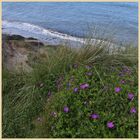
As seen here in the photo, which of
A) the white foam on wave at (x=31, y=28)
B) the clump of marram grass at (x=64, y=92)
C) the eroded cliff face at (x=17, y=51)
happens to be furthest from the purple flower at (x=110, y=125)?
the white foam on wave at (x=31, y=28)

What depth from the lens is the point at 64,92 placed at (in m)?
3.60

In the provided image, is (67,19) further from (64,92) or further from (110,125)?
(110,125)

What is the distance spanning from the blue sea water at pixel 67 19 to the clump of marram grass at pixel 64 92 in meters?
2.16

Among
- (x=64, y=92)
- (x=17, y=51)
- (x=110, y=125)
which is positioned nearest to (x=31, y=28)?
(x=17, y=51)

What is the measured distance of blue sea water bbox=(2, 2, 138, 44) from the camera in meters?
7.11

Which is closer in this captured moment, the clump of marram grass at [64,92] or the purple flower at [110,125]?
the purple flower at [110,125]

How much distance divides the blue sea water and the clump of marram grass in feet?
7.09

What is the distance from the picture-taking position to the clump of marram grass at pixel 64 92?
3264mm

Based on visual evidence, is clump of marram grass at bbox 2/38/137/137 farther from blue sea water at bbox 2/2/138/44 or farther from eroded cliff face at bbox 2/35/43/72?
blue sea water at bbox 2/2/138/44

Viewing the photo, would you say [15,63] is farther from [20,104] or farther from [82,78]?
[82,78]

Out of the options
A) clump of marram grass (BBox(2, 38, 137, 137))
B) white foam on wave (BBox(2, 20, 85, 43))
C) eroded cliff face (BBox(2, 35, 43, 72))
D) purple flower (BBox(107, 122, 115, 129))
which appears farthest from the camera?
white foam on wave (BBox(2, 20, 85, 43))

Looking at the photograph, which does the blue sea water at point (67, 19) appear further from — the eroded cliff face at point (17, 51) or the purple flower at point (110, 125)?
the purple flower at point (110, 125)

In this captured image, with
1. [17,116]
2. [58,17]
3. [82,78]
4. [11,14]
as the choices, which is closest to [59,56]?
[82,78]

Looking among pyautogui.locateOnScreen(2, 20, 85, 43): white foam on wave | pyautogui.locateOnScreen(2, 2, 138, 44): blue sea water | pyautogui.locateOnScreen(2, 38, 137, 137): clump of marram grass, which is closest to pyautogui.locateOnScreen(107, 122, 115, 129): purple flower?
pyautogui.locateOnScreen(2, 38, 137, 137): clump of marram grass
